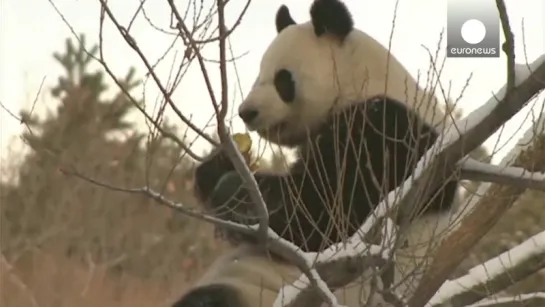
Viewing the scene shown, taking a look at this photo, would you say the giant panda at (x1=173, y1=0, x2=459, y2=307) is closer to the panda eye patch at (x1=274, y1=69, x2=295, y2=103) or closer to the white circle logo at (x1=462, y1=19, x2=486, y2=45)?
the panda eye patch at (x1=274, y1=69, x2=295, y2=103)

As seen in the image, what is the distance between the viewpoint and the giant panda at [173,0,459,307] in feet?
5.50

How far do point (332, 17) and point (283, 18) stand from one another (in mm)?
202

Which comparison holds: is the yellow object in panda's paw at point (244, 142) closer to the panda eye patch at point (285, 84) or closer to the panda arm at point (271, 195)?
the panda arm at point (271, 195)

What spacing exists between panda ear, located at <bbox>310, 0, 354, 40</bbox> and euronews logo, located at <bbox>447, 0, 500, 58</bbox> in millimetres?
217

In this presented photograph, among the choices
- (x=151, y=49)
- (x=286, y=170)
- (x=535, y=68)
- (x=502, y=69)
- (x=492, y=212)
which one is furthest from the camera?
(x=151, y=49)

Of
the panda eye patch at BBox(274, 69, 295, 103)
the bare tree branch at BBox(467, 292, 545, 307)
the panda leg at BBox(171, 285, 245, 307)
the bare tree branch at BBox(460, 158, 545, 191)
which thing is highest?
the panda eye patch at BBox(274, 69, 295, 103)

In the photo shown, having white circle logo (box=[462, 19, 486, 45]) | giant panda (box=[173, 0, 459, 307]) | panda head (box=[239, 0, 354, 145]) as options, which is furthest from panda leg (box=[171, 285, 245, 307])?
white circle logo (box=[462, 19, 486, 45])

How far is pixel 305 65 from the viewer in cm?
192

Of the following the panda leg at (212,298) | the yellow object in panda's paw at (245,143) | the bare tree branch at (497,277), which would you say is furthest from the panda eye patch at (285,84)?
the bare tree branch at (497,277)

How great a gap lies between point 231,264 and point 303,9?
708 mm

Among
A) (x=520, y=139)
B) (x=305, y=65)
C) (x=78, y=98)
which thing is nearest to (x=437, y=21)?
(x=305, y=65)

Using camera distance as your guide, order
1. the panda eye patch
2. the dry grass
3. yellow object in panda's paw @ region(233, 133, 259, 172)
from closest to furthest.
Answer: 1. yellow object in panda's paw @ region(233, 133, 259, 172)
2. the panda eye patch
3. the dry grass

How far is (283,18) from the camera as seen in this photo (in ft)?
6.71

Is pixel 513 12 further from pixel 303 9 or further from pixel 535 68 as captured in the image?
pixel 535 68
